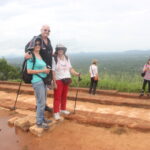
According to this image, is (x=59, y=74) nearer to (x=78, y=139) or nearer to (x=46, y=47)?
(x=46, y=47)

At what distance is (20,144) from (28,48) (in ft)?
5.38

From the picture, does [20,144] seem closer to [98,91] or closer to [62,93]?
[62,93]

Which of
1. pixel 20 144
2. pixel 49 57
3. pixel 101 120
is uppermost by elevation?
pixel 49 57

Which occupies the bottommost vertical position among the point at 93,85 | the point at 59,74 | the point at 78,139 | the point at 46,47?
the point at 78,139

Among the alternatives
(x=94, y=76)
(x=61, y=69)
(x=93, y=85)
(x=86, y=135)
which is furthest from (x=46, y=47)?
(x=93, y=85)

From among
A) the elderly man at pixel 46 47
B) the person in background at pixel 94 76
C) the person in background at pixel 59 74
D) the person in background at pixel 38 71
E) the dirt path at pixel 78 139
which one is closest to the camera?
the dirt path at pixel 78 139

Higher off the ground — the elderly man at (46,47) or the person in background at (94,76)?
the elderly man at (46,47)

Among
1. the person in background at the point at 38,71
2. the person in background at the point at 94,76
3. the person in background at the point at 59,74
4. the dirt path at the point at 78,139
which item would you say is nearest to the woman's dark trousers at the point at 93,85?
the person in background at the point at 94,76

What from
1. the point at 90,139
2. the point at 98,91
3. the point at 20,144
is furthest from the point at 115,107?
the point at 20,144

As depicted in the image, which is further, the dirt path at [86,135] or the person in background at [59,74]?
the person in background at [59,74]

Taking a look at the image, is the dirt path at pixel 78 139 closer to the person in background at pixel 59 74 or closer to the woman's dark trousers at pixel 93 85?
the person in background at pixel 59 74

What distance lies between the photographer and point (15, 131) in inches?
205

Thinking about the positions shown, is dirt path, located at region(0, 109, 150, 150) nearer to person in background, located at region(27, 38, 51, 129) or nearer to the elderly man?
person in background, located at region(27, 38, 51, 129)

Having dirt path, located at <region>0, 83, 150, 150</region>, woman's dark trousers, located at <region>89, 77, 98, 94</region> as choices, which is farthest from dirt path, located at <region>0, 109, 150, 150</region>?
woman's dark trousers, located at <region>89, 77, 98, 94</region>
